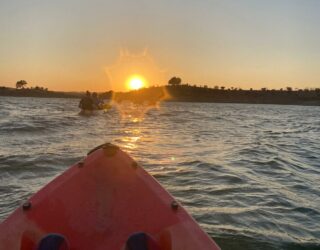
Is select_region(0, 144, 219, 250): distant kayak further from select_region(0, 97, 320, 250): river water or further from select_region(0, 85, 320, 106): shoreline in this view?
select_region(0, 85, 320, 106): shoreline

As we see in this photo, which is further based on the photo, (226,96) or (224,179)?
(226,96)

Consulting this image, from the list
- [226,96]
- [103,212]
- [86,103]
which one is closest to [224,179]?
[103,212]

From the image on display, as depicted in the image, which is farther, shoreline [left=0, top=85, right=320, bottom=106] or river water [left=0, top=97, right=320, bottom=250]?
shoreline [left=0, top=85, right=320, bottom=106]

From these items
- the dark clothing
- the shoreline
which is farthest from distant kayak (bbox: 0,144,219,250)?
the shoreline

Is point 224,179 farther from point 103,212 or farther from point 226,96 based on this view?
point 226,96

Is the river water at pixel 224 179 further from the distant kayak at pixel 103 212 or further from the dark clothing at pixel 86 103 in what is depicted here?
the dark clothing at pixel 86 103

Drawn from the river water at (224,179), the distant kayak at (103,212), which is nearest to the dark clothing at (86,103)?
the river water at (224,179)

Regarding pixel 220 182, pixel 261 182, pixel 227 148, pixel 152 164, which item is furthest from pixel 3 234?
pixel 227 148

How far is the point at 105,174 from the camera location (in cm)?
597

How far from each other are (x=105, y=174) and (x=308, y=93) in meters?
171

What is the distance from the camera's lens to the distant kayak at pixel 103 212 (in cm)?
498

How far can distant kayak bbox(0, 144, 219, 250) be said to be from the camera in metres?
4.98

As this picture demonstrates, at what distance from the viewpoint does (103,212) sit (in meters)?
5.69

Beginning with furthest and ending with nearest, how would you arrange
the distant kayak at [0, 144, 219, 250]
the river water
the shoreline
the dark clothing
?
1. the shoreline
2. the dark clothing
3. the river water
4. the distant kayak at [0, 144, 219, 250]
